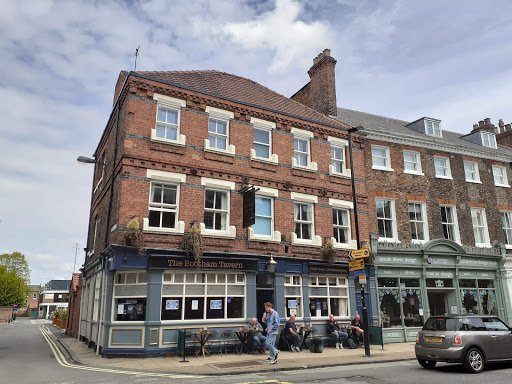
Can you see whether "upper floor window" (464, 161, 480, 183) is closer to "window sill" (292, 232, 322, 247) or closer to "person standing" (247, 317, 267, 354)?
"window sill" (292, 232, 322, 247)

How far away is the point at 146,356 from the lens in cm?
1209

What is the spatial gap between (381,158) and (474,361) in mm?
11858

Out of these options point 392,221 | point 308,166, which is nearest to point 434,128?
point 392,221

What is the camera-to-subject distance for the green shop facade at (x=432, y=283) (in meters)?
17.9

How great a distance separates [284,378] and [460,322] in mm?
5108

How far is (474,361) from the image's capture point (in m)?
9.97

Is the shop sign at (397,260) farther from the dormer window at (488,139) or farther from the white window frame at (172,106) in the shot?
the dormer window at (488,139)

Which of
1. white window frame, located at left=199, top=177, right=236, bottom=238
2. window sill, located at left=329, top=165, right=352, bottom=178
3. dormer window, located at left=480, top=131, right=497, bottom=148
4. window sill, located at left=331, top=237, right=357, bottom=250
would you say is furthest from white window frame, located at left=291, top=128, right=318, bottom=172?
dormer window, located at left=480, top=131, right=497, bottom=148

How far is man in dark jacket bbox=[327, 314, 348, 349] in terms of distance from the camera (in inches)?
603

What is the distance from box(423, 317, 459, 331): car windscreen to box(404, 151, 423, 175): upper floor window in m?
11.1

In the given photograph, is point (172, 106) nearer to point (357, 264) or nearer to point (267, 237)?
point (267, 237)

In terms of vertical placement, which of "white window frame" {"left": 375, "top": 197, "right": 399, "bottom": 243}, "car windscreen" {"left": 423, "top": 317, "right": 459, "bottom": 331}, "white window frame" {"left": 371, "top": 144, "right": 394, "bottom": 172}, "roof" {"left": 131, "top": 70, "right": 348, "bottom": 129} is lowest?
"car windscreen" {"left": 423, "top": 317, "right": 459, "bottom": 331}

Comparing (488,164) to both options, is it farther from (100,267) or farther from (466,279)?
(100,267)

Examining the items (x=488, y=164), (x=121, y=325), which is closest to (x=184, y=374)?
(x=121, y=325)
